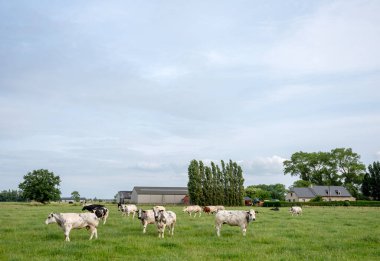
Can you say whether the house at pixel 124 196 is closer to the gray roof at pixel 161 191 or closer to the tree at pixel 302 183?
the gray roof at pixel 161 191

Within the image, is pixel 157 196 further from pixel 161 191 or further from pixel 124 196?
pixel 124 196

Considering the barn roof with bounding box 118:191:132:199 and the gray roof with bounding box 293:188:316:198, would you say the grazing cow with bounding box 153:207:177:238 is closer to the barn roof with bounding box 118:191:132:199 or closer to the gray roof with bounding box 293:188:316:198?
the gray roof with bounding box 293:188:316:198

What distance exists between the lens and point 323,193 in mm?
118062

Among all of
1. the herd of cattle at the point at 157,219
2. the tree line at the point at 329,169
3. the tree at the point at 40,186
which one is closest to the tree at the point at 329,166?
the tree line at the point at 329,169

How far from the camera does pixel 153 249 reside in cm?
1485

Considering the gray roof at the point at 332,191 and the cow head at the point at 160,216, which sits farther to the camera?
the gray roof at the point at 332,191

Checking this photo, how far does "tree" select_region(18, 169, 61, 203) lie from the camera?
9456cm

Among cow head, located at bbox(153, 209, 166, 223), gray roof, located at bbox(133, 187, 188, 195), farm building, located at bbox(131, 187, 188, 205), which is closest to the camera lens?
cow head, located at bbox(153, 209, 166, 223)

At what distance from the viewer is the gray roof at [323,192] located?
4648 inches

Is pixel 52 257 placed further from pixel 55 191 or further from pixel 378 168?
pixel 378 168

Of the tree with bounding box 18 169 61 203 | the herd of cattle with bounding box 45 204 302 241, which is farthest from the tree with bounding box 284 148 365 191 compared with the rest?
the herd of cattle with bounding box 45 204 302 241

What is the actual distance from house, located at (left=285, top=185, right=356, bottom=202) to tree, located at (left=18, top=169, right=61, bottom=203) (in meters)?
74.2

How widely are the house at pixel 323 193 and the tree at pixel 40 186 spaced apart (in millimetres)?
74178

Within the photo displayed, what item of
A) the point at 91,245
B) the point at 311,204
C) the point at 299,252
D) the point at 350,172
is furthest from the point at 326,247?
the point at 350,172
